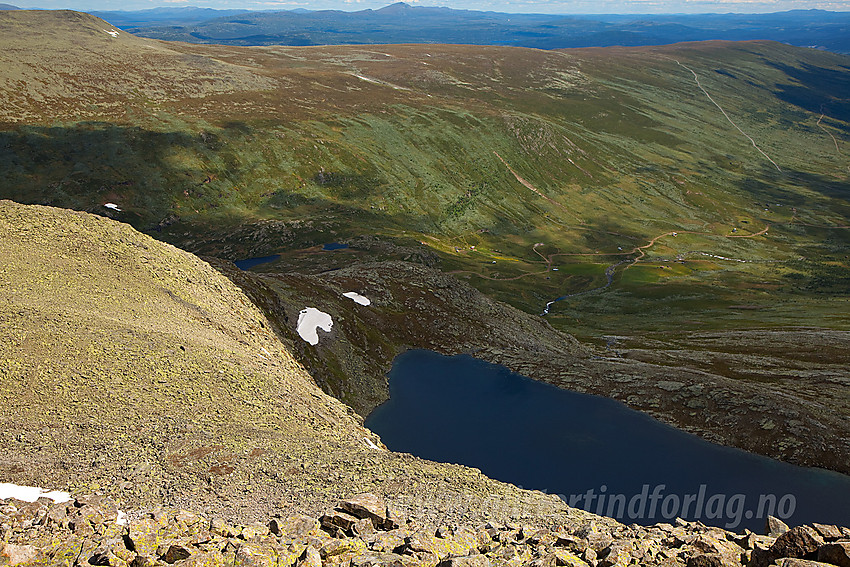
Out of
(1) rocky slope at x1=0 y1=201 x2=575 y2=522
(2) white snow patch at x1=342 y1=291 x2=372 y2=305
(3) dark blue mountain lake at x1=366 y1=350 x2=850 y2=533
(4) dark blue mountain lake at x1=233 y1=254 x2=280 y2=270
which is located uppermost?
(1) rocky slope at x1=0 y1=201 x2=575 y2=522

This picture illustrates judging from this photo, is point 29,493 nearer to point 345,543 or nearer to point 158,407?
point 158,407

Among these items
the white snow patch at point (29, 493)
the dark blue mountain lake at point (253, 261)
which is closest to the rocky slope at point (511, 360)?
the white snow patch at point (29, 493)

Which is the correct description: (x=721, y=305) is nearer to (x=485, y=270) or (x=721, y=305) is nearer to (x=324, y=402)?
(x=485, y=270)

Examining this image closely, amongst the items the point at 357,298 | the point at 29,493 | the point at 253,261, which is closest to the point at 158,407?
the point at 29,493

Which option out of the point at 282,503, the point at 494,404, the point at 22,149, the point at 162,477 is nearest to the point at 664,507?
the point at 494,404

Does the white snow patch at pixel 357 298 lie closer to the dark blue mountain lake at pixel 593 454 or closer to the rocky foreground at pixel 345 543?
the dark blue mountain lake at pixel 593 454

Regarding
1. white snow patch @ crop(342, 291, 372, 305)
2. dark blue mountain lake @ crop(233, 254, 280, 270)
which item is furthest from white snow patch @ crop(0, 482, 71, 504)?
dark blue mountain lake @ crop(233, 254, 280, 270)

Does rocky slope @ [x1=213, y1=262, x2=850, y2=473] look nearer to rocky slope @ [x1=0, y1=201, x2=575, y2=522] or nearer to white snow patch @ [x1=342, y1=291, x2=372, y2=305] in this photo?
white snow patch @ [x1=342, y1=291, x2=372, y2=305]

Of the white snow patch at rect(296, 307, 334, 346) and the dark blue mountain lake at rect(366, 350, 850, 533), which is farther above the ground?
the white snow patch at rect(296, 307, 334, 346)
